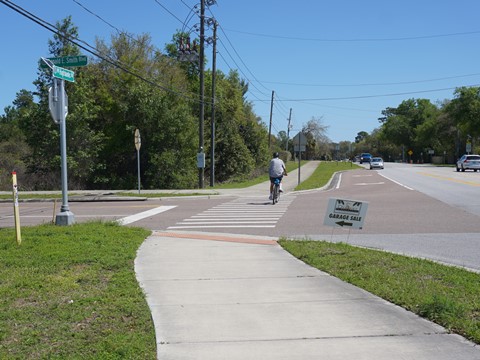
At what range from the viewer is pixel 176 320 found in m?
5.09

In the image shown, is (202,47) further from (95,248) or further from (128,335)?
(128,335)

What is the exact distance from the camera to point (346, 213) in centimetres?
890

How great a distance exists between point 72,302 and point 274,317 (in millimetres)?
2339

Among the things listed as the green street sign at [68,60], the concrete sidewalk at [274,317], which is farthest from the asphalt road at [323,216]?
the green street sign at [68,60]

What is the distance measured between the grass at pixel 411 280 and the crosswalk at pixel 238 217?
164 inches

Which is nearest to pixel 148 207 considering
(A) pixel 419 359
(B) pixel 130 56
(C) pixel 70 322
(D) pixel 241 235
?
(D) pixel 241 235

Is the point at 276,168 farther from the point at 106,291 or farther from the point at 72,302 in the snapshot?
the point at 72,302

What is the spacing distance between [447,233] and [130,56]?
93.3 ft

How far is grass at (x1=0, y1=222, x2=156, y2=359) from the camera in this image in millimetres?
4293

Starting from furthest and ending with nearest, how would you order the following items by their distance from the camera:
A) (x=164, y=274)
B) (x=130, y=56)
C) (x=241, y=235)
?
(x=130, y=56)
(x=241, y=235)
(x=164, y=274)

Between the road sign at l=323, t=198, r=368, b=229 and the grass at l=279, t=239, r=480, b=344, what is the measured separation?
49 cm

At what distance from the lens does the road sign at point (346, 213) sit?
28.8 ft

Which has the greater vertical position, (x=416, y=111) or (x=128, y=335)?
(x=416, y=111)

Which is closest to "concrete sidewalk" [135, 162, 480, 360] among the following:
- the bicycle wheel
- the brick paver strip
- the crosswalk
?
the brick paver strip
